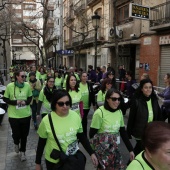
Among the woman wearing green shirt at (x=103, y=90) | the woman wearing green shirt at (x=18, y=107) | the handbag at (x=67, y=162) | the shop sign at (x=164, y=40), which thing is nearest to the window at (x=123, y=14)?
the shop sign at (x=164, y=40)

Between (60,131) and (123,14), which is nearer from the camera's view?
(60,131)

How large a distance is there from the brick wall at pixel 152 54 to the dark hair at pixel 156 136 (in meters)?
12.4

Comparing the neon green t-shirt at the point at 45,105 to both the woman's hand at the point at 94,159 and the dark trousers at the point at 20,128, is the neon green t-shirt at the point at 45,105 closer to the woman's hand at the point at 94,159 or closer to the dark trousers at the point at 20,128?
the dark trousers at the point at 20,128

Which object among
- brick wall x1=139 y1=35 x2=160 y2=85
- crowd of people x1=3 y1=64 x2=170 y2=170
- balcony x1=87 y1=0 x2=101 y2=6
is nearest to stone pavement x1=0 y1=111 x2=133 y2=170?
crowd of people x1=3 y1=64 x2=170 y2=170

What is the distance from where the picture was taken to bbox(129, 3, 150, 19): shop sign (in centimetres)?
1148

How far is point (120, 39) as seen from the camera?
16875 mm

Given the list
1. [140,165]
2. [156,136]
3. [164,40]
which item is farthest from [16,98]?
[164,40]

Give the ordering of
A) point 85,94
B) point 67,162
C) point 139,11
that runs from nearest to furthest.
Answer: point 67,162 → point 85,94 → point 139,11

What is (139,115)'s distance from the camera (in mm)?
3682

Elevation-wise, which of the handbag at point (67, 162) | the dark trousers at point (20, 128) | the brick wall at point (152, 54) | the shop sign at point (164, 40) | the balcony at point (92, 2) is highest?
the balcony at point (92, 2)

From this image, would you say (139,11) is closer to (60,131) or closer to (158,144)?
(60,131)

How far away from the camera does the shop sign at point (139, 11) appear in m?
11.5

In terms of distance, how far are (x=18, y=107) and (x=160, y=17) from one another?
34.6 ft

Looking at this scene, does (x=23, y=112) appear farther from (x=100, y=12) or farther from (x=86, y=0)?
(x=86, y=0)
